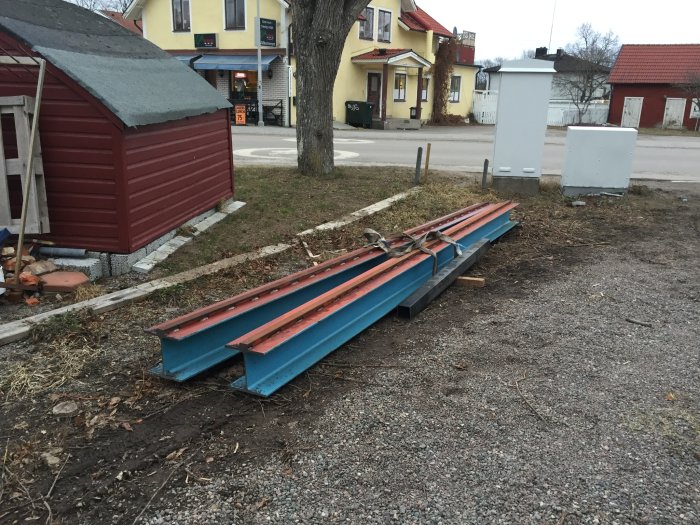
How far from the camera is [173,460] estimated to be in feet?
10.7

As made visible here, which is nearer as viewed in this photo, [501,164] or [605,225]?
[605,225]

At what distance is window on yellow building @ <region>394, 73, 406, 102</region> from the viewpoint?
110ft

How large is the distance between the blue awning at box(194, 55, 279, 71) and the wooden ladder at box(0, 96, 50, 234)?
76.1 ft

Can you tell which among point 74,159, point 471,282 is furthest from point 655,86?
point 74,159

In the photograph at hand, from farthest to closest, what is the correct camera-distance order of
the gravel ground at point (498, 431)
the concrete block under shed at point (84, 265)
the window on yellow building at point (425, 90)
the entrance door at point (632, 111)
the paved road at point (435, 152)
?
1. the entrance door at point (632, 111)
2. the window on yellow building at point (425, 90)
3. the paved road at point (435, 152)
4. the concrete block under shed at point (84, 265)
5. the gravel ground at point (498, 431)

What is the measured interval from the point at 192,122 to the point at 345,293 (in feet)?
12.7

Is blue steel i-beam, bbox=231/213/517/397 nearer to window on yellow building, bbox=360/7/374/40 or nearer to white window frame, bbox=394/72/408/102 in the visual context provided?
window on yellow building, bbox=360/7/374/40

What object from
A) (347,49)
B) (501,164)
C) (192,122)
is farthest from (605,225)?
(347,49)

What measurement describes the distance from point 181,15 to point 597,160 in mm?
25231

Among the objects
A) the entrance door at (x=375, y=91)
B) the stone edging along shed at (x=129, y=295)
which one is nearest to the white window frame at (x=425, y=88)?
the entrance door at (x=375, y=91)

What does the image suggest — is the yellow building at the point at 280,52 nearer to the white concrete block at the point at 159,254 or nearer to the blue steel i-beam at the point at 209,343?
the white concrete block at the point at 159,254

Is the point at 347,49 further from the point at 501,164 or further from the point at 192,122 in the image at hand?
the point at 192,122

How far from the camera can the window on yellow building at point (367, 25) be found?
3145 centimetres

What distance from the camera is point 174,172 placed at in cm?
707
